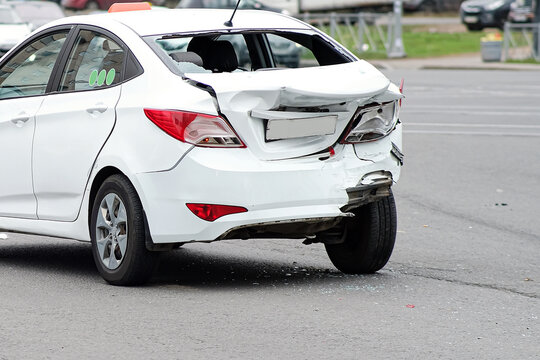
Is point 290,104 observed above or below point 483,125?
above

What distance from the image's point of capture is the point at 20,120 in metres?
7.85

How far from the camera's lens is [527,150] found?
15320mm

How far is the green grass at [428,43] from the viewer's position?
3822 centimetres

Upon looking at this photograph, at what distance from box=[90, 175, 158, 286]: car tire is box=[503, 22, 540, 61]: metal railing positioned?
29436 mm

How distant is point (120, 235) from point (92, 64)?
1155 millimetres

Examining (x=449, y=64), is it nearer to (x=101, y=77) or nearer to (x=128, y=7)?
(x=128, y=7)

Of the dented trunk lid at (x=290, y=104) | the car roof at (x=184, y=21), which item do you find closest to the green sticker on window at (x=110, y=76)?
the car roof at (x=184, y=21)

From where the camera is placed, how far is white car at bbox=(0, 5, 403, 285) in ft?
22.2

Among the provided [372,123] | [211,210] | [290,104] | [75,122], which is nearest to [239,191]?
[211,210]

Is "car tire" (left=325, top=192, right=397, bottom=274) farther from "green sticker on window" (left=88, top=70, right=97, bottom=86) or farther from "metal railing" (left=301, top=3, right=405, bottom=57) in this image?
"metal railing" (left=301, top=3, right=405, bottom=57)

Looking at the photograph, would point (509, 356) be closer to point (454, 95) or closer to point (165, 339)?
point (165, 339)

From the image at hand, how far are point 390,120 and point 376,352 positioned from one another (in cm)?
215

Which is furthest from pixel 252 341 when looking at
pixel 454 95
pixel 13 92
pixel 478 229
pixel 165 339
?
pixel 454 95

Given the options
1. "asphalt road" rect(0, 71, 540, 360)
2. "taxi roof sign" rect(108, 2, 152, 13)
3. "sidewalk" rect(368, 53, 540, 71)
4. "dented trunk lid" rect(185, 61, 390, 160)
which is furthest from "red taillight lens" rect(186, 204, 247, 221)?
"sidewalk" rect(368, 53, 540, 71)
